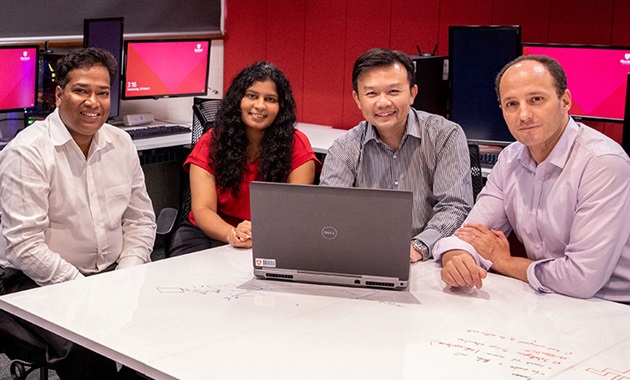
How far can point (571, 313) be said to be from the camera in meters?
2.29

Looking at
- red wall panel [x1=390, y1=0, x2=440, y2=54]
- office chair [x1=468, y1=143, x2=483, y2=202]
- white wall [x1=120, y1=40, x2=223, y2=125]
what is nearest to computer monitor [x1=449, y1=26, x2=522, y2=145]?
red wall panel [x1=390, y1=0, x2=440, y2=54]

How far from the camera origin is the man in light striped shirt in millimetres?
3053

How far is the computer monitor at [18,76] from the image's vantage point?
456 centimetres

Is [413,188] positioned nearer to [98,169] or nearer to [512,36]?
[98,169]

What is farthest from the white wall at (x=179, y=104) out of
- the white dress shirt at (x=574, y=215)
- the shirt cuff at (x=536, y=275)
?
the shirt cuff at (x=536, y=275)

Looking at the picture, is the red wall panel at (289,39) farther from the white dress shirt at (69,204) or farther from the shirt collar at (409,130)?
the white dress shirt at (69,204)

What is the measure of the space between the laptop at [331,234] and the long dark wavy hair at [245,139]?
88 cm

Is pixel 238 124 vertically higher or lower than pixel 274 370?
higher

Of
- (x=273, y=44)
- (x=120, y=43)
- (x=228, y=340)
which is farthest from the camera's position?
(x=273, y=44)

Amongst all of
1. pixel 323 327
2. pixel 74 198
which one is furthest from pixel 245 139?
pixel 323 327

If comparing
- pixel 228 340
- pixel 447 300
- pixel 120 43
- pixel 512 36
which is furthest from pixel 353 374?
pixel 120 43

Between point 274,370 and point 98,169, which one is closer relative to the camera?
point 274,370

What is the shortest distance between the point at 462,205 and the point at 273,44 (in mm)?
3297

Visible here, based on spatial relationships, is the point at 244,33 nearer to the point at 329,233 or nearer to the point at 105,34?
the point at 105,34
